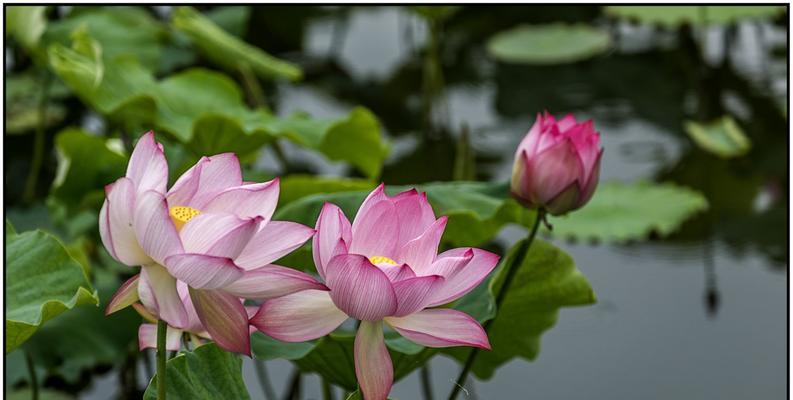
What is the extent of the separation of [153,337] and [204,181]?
160 millimetres

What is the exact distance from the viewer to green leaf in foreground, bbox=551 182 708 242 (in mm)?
1983

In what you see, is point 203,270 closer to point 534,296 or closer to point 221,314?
point 221,314

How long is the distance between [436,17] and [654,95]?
64 centimetres

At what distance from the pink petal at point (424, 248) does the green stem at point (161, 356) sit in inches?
5.8

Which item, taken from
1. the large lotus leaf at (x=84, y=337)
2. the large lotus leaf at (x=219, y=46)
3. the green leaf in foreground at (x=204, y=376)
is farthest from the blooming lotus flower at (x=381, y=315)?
the large lotus leaf at (x=219, y=46)

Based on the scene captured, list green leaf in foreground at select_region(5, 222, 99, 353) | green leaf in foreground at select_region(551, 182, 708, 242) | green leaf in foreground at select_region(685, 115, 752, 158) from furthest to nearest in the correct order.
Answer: green leaf in foreground at select_region(685, 115, 752, 158)
green leaf in foreground at select_region(551, 182, 708, 242)
green leaf in foreground at select_region(5, 222, 99, 353)

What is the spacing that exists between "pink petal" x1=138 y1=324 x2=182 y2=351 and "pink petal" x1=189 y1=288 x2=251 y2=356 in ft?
0.43

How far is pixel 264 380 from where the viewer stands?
1.71m

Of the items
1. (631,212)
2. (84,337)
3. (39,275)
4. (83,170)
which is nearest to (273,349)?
(39,275)

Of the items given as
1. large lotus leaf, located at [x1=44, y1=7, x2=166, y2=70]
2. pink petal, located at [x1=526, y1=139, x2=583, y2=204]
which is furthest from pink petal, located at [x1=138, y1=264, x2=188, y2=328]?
large lotus leaf, located at [x1=44, y1=7, x2=166, y2=70]

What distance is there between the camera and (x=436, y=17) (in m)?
2.59

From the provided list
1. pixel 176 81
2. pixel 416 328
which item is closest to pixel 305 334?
pixel 416 328

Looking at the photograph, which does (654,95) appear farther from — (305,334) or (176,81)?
(305,334)

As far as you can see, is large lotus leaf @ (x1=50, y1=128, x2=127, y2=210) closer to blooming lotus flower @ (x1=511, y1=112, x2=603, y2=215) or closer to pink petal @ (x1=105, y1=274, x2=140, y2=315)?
blooming lotus flower @ (x1=511, y1=112, x2=603, y2=215)
